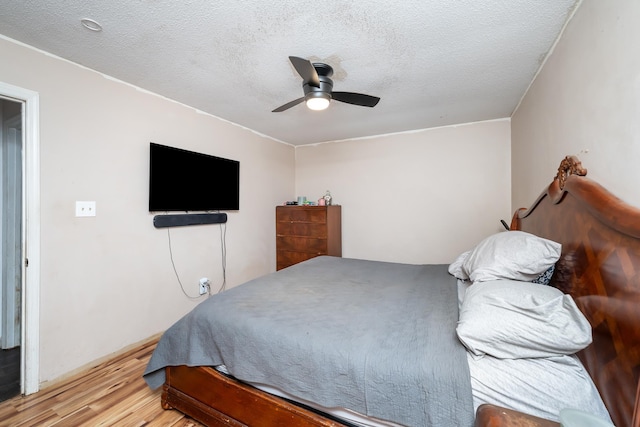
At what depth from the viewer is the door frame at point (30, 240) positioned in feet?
5.75

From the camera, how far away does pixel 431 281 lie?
6.80ft

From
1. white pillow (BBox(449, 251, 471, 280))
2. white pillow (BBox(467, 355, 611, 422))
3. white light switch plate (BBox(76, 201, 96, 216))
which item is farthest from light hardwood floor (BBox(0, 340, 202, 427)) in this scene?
white pillow (BBox(449, 251, 471, 280))

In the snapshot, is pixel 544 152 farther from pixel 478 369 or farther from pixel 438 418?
pixel 438 418

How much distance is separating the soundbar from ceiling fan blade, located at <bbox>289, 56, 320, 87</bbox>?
73.8 inches

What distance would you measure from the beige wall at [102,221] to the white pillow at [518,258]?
106 inches

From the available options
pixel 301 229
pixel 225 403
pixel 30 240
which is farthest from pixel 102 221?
pixel 301 229

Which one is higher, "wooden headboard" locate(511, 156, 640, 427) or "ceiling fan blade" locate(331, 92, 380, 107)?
"ceiling fan blade" locate(331, 92, 380, 107)

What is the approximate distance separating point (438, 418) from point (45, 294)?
251 centimetres

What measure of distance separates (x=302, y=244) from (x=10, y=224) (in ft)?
9.76

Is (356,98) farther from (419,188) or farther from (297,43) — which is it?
(419,188)

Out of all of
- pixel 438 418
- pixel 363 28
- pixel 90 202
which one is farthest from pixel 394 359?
pixel 90 202

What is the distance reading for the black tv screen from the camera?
2484mm

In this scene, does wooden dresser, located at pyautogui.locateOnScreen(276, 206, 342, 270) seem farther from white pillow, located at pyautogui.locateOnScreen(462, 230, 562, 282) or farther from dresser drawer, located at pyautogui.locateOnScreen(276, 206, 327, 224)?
white pillow, located at pyautogui.locateOnScreen(462, 230, 562, 282)

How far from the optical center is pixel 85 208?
80.7 inches
